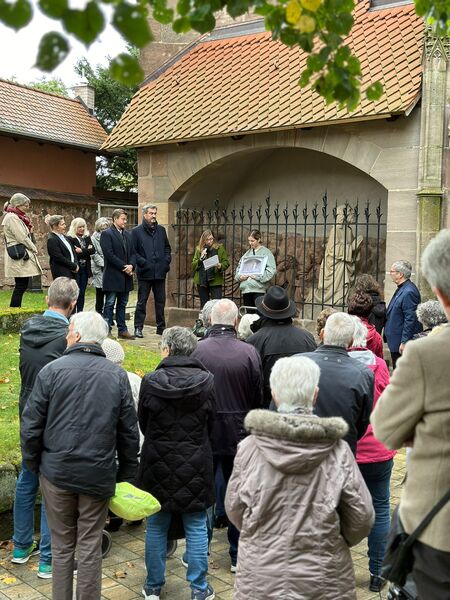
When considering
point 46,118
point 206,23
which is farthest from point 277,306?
point 46,118

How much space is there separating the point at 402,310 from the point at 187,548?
4934mm

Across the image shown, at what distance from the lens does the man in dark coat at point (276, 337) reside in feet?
18.2

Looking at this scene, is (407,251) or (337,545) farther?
(407,251)

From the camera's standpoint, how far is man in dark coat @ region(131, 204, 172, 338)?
469 inches

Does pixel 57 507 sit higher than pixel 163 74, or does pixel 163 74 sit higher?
pixel 163 74

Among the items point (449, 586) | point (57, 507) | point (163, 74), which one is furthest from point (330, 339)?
point (163, 74)

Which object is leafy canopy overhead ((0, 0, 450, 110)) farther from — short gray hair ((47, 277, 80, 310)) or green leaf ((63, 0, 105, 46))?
short gray hair ((47, 277, 80, 310))

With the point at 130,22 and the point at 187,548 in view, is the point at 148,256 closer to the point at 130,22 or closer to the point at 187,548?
the point at 187,548

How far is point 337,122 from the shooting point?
37.9 feet

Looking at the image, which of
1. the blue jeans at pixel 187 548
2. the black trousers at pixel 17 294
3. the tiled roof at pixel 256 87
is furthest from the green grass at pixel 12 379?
the tiled roof at pixel 256 87

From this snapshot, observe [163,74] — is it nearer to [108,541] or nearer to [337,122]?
[337,122]

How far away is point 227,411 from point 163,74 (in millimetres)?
11598

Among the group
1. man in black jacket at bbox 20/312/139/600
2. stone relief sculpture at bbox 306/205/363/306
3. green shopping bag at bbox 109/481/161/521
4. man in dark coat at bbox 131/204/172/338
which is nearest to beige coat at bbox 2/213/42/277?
man in dark coat at bbox 131/204/172/338

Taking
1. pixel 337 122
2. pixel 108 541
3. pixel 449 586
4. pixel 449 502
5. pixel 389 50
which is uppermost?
pixel 389 50
